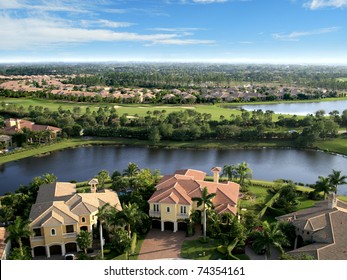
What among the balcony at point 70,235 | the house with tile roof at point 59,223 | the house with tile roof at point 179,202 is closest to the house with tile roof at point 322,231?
the house with tile roof at point 179,202

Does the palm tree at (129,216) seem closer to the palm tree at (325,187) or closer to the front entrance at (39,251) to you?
the front entrance at (39,251)

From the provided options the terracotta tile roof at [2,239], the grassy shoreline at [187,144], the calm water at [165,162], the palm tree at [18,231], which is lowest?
the calm water at [165,162]

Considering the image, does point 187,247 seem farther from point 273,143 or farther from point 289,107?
point 289,107

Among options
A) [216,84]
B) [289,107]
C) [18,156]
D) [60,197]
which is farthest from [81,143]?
[216,84]

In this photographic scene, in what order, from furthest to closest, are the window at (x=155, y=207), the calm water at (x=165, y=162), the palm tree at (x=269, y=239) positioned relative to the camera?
the calm water at (x=165, y=162)
the window at (x=155, y=207)
the palm tree at (x=269, y=239)

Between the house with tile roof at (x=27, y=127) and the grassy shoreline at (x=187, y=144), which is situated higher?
the house with tile roof at (x=27, y=127)

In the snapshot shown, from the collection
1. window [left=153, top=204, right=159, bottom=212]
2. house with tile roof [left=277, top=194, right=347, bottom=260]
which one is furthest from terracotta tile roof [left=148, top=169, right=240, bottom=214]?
house with tile roof [left=277, top=194, right=347, bottom=260]
